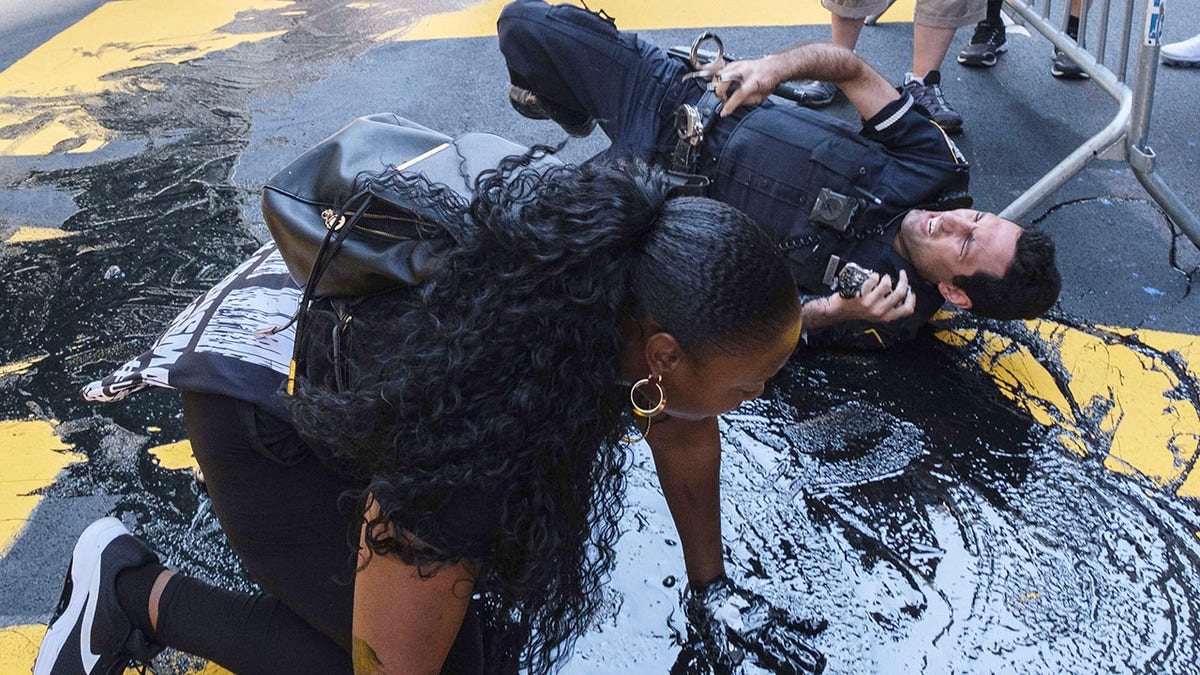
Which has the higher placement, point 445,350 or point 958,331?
point 445,350

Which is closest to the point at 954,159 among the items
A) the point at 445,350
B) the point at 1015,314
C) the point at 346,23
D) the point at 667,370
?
the point at 1015,314

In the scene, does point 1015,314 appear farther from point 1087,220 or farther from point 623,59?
point 623,59

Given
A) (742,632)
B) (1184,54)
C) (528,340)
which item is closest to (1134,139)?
(1184,54)

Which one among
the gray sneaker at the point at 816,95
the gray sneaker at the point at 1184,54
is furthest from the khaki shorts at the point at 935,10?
the gray sneaker at the point at 1184,54

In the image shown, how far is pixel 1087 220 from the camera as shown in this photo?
3.60m

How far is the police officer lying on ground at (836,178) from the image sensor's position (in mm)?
2822

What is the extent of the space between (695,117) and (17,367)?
2.15m

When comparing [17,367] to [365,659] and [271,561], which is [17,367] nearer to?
[271,561]

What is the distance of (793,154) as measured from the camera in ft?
9.39

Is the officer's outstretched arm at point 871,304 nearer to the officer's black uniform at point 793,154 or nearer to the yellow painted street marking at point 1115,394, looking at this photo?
the officer's black uniform at point 793,154

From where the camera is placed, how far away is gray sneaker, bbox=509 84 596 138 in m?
3.25

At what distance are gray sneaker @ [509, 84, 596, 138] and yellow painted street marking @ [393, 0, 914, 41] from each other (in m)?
2.26

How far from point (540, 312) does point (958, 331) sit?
84.5 inches

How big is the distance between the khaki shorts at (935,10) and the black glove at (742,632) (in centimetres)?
272
